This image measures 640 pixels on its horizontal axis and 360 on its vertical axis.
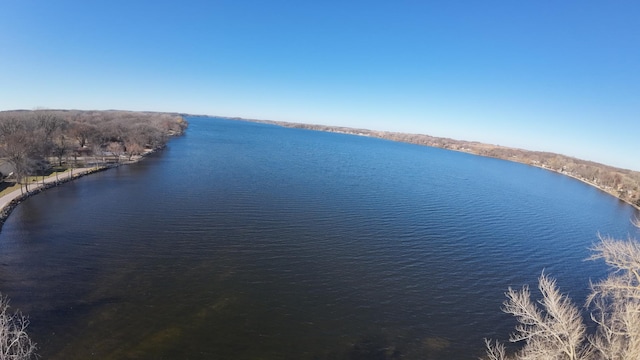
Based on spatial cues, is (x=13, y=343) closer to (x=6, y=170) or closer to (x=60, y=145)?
(x=6, y=170)

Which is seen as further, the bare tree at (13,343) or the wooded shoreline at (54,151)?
the wooded shoreline at (54,151)

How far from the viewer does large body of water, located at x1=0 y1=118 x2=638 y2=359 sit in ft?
61.7

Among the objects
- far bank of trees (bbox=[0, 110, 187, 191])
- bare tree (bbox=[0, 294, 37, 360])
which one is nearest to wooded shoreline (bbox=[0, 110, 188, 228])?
far bank of trees (bbox=[0, 110, 187, 191])

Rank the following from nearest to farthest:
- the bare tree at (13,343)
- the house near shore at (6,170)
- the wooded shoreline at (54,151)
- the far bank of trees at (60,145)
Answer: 1. the bare tree at (13,343)
2. the wooded shoreline at (54,151)
3. the far bank of trees at (60,145)
4. the house near shore at (6,170)

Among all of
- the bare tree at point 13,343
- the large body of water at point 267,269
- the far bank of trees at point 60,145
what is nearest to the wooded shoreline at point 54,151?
the far bank of trees at point 60,145

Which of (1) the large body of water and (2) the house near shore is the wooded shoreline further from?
(1) the large body of water

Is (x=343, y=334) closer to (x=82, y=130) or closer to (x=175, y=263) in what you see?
(x=175, y=263)

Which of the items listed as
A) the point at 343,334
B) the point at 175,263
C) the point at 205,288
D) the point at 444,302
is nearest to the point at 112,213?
the point at 175,263

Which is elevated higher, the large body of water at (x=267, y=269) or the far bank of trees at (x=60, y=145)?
the far bank of trees at (x=60, y=145)

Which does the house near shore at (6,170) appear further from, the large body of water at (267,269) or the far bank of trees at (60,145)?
the large body of water at (267,269)

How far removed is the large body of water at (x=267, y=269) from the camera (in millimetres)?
18797

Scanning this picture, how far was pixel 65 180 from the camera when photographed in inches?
2041

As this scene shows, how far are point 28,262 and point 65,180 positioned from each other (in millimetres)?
32272

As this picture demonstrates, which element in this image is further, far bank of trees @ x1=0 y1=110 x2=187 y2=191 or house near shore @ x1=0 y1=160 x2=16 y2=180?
house near shore @ x1=0 y1=160 x2=16 y2=180
